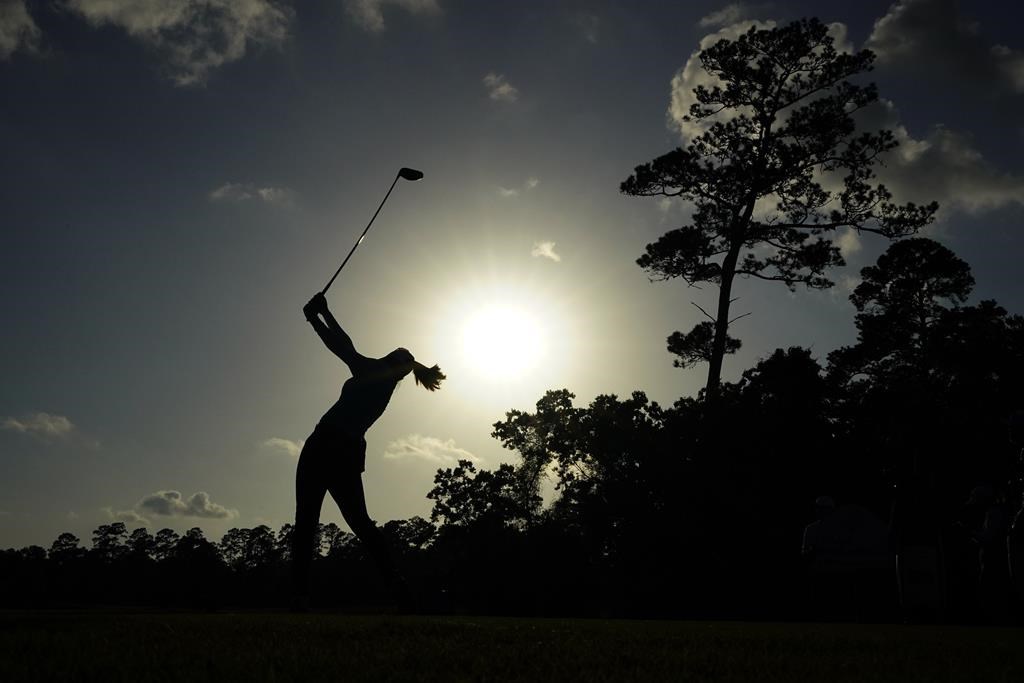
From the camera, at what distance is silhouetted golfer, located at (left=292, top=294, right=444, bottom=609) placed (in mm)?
8828

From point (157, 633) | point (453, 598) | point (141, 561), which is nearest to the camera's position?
point (157, 633)

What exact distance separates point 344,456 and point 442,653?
159 inches

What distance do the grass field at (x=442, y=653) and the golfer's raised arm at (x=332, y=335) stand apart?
2929 millimetres

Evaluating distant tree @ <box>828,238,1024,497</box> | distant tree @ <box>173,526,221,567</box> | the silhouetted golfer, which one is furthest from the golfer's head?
distant tree @ <box>173,526,221,567</box>

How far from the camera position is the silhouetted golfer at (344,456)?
348 inches

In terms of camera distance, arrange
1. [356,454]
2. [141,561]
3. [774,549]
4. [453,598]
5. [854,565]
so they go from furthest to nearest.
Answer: [141,561]
[453,598]
[774,549]
[854,565]
[356,454]

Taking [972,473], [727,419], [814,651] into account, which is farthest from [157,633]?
[972,473]

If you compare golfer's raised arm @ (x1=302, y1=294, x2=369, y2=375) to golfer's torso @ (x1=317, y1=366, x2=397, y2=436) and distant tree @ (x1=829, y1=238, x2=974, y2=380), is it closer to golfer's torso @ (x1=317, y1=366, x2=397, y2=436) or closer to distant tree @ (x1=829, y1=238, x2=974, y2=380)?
golfer's torso @ (x1=317, y1=366, x2=397, y2=436)

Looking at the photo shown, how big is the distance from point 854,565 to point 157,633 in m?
14.2

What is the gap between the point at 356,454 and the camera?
29.7ft

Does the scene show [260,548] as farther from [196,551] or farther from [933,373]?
[933,373]

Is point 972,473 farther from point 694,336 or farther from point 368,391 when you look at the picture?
point 368,391

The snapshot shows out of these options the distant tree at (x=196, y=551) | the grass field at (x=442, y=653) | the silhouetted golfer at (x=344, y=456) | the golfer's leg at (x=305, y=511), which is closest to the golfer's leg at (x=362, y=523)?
the silhouetted golfer at (x=344, y=456)

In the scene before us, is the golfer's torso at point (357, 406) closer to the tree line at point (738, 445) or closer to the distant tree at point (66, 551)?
the tree line at point (738, 445)
